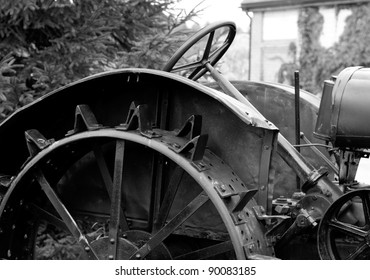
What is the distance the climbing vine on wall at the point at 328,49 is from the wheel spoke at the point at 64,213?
16.9m

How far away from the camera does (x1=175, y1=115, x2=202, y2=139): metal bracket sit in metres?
2.39

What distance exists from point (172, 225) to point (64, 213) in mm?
558

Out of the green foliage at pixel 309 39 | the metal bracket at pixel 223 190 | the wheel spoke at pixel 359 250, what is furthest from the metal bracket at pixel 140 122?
the green foliage at pixel 309 39

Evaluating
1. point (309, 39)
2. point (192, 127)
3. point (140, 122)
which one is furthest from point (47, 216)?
point (309, 39)

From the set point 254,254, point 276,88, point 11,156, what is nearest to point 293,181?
point 276,88

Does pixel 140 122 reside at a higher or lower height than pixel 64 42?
lower

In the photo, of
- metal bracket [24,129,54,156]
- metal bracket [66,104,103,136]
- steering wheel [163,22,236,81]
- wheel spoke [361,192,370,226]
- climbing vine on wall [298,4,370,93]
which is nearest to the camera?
wheel spoke [361,192,370,226]

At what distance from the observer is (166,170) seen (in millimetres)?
2773

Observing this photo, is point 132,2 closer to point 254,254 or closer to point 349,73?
point 349,73

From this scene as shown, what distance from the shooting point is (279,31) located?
20.9m

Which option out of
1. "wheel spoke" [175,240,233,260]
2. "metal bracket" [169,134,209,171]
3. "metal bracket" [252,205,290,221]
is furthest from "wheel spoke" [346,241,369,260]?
"metal bracket" [169,134,209,171]

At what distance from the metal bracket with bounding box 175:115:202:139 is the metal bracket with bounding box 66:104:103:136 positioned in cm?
36

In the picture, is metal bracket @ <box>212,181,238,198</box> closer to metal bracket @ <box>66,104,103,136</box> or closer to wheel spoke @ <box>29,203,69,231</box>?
metal bracket @ <box>66,104,103,136</box>

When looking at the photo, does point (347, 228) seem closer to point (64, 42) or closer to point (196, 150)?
point (196, 150)
